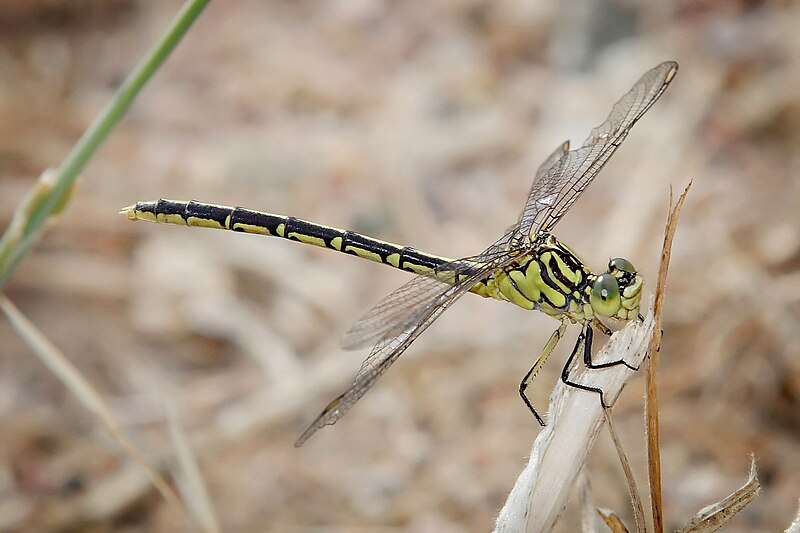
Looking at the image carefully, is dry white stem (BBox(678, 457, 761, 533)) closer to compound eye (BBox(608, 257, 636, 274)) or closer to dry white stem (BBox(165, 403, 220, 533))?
compound eye (BBox(608, 257, 636, 274))

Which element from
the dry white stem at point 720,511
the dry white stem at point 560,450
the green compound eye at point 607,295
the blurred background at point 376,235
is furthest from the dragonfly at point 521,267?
the blurred background at point 376,235

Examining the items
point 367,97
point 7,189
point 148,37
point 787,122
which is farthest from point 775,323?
point 148,37

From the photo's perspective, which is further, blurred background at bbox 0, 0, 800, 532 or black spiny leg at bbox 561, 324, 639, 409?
blurred background at bbox 0, 0, 800, 532

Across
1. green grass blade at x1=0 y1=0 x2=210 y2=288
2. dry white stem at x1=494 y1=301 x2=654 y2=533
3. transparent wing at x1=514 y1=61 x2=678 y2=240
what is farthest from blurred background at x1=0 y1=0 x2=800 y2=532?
green grass blade at x1=0 y1=0 x2=210 y2=288

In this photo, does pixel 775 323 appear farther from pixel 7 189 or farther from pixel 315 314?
pixel 7 189

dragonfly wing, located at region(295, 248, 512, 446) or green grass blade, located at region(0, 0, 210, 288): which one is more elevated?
green grass blade, located at region(0, 0, 210, 288)

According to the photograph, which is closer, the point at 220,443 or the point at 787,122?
the point at 220,443

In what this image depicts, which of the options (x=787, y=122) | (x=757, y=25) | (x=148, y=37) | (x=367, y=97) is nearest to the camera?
(x=787, y=122)

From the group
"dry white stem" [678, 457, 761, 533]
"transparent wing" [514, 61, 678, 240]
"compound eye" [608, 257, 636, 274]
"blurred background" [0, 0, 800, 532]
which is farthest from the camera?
"blurred background" [0, 0, 800, 532]

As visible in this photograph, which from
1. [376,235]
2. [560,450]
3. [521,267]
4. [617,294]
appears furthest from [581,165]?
[376,235]
